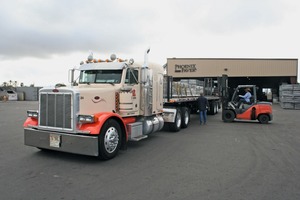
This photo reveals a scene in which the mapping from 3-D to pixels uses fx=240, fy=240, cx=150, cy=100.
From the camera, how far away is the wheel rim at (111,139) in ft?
19.5

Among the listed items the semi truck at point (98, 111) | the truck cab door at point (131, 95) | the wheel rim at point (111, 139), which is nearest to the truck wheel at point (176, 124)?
the semi truck at point (98, 111)

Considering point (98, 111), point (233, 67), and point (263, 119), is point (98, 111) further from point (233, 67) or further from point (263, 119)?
point (233, 67)

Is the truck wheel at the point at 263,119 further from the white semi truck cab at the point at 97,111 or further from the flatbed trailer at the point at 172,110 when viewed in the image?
the white semi truck cab at the point at 97,111

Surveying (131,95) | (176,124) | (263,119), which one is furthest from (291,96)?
(131,95)

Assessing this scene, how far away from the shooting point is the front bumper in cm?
559

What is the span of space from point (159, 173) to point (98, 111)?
236 cm

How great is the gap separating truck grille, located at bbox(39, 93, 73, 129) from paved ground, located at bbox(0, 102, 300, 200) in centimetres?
92

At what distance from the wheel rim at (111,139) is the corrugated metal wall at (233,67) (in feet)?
103

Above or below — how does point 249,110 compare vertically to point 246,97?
below

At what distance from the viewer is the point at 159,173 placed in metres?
5.12

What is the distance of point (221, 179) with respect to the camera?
4773 mm

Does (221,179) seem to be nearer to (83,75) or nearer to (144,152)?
(144,152)

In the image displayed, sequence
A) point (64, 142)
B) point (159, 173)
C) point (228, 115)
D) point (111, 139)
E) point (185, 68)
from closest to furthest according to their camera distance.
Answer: point (159, 173) < point (64, 142) < point (111, 139) < point (228, 115) < point (185, 68)

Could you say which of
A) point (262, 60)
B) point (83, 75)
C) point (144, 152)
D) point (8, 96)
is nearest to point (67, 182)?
point (144, 152)
